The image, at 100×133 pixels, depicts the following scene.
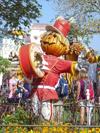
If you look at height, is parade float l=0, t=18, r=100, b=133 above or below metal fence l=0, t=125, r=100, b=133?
above

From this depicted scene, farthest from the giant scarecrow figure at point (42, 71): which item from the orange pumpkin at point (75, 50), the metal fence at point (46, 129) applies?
the orange pumpkin at point (75, 50)

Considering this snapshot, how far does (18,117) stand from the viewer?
30.0ft

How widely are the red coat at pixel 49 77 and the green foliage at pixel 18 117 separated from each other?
1.35 ft

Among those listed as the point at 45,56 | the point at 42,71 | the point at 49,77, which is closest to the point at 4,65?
the point at 45,56

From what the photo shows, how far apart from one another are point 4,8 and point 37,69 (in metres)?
5.32

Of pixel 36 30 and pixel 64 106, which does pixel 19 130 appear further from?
pixel 36 30

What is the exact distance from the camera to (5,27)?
1476 centimetres

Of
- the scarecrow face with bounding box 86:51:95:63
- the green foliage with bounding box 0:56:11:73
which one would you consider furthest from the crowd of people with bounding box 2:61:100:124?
the green foliage with bounding box 0:56:11:73

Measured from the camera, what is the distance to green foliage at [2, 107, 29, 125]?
9.06 m

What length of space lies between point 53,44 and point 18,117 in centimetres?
169

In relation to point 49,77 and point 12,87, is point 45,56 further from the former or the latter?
point 12,87

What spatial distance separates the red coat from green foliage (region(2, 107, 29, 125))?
0.41 metres

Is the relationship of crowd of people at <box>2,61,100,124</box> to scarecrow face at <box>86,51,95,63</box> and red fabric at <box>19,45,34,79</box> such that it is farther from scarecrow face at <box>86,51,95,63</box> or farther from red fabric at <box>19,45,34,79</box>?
red fabric at <box>19,45,34,79</box>

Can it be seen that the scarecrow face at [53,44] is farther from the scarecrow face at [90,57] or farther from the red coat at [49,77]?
the scarecrow face at [90,57]
